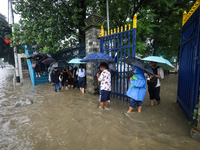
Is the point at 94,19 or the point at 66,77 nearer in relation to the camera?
the point at 94,19

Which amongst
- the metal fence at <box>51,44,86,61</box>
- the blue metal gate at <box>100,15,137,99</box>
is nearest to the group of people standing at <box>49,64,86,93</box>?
the metal fence at <box>51,44,86,61</box>

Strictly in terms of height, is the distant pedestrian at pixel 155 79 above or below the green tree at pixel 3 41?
below

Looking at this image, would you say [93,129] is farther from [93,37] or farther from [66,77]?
[66,77]

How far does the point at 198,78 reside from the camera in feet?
7.83

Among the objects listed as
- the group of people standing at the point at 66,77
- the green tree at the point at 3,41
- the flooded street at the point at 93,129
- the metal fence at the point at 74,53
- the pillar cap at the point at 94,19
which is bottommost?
the flooded street at the point at 93,129

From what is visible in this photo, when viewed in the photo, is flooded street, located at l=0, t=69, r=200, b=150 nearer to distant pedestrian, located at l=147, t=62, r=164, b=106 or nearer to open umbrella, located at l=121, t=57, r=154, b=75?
distant pedestrian, located at l=147, t=62, r=164, b=106

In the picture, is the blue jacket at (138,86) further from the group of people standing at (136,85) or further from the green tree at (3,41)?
the green tree at (3,41)

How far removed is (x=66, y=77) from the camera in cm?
700

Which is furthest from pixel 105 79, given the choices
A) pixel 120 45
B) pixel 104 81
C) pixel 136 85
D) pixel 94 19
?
pixel 94 19

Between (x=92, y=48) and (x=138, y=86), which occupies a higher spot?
(x=92, y=48)

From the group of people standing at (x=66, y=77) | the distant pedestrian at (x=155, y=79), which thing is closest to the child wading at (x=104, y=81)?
the distant pedestrian at (x=155, y=79)

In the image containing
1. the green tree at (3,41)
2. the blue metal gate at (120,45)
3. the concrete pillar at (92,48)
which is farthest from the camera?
the green tree at (3,41)

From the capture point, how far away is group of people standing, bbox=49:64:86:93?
5.99 meters

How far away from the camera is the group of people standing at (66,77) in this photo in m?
5.99
